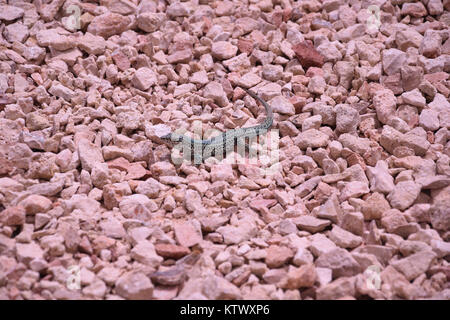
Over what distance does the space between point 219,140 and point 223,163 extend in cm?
19

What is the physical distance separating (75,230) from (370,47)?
267cm

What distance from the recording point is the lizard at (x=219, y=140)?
3064 millimetres

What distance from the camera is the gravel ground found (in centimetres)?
227

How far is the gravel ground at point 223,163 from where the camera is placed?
2271mm

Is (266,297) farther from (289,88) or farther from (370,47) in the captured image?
(370,47)

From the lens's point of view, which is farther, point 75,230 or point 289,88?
point 289,88

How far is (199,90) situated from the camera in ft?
11.6

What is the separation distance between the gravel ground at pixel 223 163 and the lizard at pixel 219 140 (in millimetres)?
99

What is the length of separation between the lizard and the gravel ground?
3.9 inches

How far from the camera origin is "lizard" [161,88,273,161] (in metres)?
3.06

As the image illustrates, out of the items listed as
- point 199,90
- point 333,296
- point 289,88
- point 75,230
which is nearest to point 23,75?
point 199,90

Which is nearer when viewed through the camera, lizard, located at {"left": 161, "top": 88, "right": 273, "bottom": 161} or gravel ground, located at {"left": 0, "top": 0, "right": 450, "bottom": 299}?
gravel ground, located at {"left": 0, "top": 0, "right": 450, "bottom": 299}

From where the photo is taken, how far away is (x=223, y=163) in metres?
3.03

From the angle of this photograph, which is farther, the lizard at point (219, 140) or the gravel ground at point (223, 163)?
the lizard at point (219, 140)
